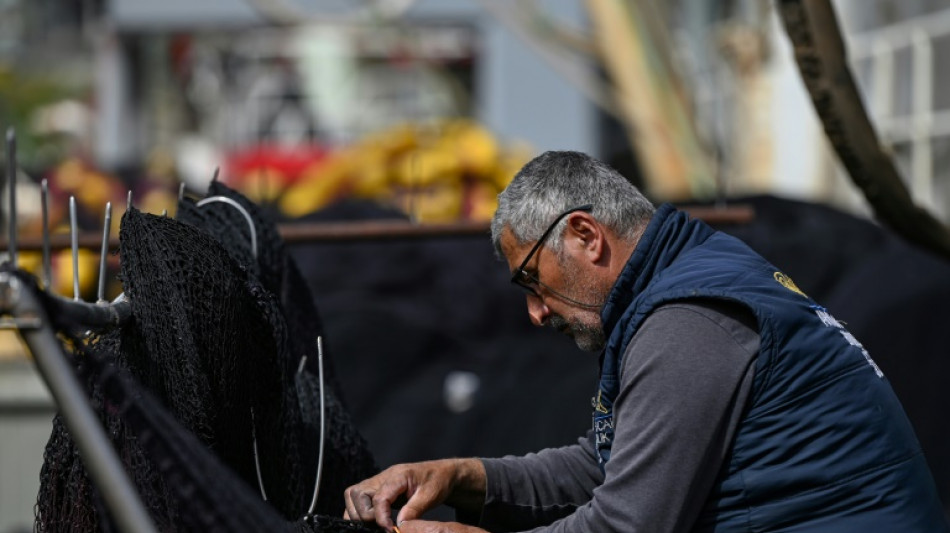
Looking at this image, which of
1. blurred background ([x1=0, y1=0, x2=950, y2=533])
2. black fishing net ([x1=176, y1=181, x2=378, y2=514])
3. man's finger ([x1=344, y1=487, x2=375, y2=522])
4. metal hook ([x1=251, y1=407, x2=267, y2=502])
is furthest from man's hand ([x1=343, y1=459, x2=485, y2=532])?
blurred background ([x1=0, y1=0, x2=950, y2=533])

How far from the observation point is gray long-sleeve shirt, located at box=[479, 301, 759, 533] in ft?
6.82

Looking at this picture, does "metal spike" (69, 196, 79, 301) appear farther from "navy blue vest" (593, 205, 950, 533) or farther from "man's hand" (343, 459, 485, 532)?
"navy blue vest" (593, 205, 950, 533)

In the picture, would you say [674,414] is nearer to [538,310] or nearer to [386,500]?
[538,310]

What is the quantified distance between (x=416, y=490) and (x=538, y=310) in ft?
1.25

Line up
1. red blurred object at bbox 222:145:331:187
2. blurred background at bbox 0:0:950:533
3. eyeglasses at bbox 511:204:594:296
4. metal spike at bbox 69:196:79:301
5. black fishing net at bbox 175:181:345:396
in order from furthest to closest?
red blurred object at bbox 222:145:331:187, blurred background at bbox 0:0:950:533, black fishing net at bbox 175:181:345:396, eyeglasses at bbox 511:204:594:296, metal spike at bbox 69:196:79:301

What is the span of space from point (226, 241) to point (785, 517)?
1332mm

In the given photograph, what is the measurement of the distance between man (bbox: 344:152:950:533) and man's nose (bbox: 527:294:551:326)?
0.10 feet

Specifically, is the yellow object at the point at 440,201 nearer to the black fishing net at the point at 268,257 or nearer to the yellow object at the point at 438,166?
the yellow object at the point at 438,166

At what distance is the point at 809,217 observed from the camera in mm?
5191

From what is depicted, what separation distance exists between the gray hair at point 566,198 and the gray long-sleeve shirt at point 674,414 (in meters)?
0.23

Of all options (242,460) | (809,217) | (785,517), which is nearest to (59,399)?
(242,460)

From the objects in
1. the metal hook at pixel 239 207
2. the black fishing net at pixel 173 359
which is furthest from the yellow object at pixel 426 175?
the black fishing net at pixel 173 359

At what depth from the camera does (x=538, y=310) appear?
2.46 meters

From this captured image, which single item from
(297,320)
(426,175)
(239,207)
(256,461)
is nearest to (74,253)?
(256,461)
